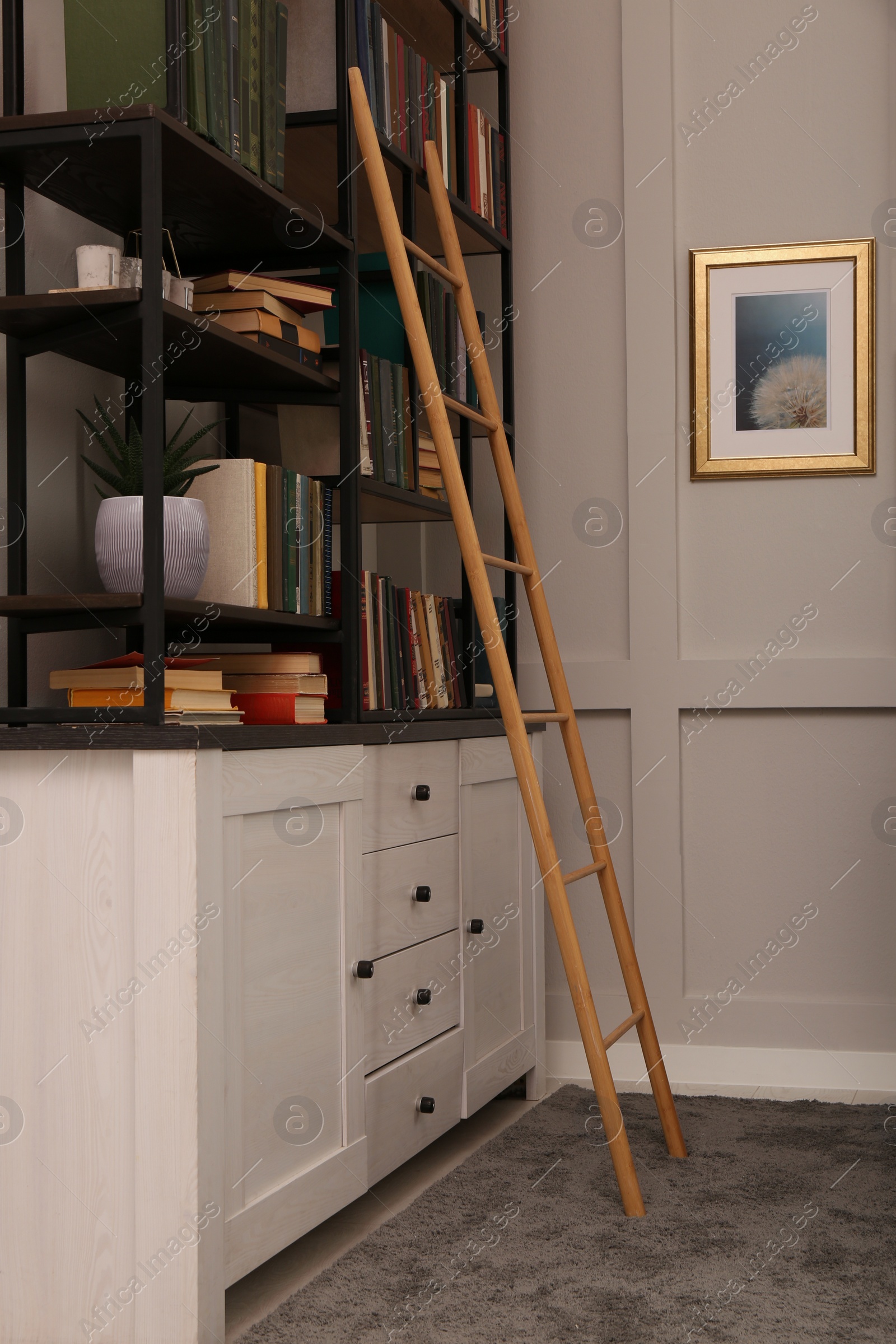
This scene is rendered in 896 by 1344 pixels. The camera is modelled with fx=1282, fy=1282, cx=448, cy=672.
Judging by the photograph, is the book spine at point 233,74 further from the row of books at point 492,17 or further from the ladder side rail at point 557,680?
the row of books at point 492,17

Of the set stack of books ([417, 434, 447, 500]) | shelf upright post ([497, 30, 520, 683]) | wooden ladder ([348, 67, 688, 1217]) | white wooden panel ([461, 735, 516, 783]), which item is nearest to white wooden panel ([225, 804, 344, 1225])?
wooden ladder ([348, 67, 688, 1217])

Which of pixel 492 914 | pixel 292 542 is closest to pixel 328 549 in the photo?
pixel 292 542

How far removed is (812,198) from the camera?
2924mm

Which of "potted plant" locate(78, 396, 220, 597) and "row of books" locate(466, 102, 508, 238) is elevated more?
"row of books" locate(466, 102, 508, 238)

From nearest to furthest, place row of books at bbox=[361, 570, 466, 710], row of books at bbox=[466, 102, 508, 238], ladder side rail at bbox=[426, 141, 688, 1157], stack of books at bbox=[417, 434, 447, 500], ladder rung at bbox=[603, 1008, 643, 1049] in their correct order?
ladder rung at bbox=[603, 1008, 643, 1049]
row of books at bbox=[361, 570, 466, 710]
ladder side rail at bbox=[426, 141, 688, 1157]
stack of books at bbox=[417, 434, 447, 500]
row of books at bbox=[466, 102, 508, 238]

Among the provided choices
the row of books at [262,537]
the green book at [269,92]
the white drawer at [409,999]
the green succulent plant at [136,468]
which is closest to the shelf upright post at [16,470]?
the green succulent plant at [136,468]

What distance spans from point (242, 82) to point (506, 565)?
2.97 ft

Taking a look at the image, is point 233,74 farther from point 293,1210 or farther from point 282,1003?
point 293,1210

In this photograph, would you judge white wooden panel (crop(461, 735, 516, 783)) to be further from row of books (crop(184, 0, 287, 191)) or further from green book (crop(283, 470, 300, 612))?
row of books (crop(184, 0, 287, 191))

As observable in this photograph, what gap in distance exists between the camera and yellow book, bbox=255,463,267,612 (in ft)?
6.23

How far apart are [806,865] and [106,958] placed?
186 centimetres

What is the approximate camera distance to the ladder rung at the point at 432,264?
7.28 ft

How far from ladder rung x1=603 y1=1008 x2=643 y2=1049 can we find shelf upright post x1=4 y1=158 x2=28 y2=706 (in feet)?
3.44

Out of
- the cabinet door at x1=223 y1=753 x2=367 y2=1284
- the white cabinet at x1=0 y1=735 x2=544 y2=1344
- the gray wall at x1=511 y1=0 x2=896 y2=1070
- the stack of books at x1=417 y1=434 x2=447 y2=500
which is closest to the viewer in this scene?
the white cabinet at x1=0 y1=735 x2=544 y2=1344
